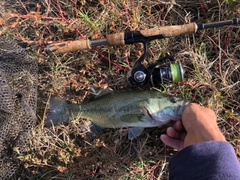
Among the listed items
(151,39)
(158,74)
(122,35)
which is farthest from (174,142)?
(122,35)

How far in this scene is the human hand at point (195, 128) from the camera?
230 cm

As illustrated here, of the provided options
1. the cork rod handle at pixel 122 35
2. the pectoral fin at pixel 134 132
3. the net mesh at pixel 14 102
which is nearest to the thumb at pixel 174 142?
the pectoral fin at pixel 134 132

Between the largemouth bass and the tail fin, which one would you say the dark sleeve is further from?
the tail fin

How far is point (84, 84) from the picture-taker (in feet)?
11.0

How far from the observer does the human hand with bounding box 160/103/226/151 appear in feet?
7.55

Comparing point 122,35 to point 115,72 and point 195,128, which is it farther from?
point 195,128

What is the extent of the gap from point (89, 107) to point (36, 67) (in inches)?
32.2

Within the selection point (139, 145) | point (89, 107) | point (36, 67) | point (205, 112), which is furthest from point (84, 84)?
point (205, 112)

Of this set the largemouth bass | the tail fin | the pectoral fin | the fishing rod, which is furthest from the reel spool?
the tail fin

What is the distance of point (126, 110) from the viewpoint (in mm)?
2945

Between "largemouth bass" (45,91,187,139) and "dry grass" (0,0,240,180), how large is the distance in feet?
0.62

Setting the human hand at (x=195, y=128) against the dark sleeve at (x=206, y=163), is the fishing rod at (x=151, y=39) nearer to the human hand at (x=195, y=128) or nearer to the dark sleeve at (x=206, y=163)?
the human hand at (x=195, y=128)

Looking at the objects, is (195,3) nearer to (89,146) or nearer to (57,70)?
(57,70)

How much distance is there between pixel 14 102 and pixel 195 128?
203cm
